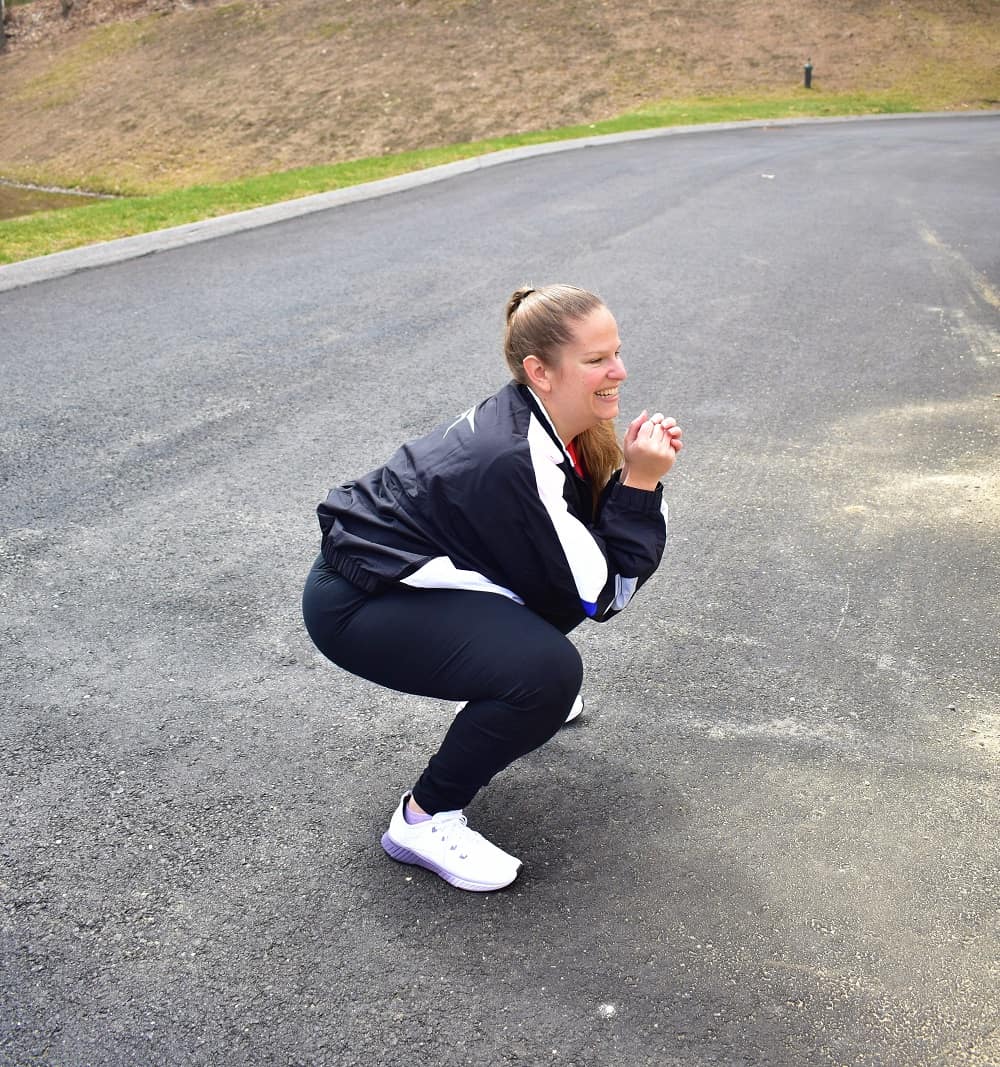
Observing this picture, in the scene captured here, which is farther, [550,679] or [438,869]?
[438,869]

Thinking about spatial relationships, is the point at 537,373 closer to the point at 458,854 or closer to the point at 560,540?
the point at 560,540

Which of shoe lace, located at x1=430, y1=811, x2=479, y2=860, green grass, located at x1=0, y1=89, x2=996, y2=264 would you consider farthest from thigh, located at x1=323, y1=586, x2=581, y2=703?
green grass, located at x1=0, y1=89, x2=996, y2=264

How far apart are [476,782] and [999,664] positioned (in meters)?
2.13

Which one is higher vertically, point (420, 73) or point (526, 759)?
point (526, 759)

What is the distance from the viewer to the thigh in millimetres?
2932

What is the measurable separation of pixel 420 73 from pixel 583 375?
32.6 m

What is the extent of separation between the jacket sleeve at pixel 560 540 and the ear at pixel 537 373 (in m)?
0.23

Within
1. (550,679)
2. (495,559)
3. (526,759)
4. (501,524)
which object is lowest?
(526,759)

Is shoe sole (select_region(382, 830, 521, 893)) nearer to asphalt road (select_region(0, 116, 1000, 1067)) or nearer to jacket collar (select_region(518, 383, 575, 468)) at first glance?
asphalt road (select_region(0, 116, 1000, 1067))

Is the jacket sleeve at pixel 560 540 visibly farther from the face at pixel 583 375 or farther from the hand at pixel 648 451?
the face at pixel 583 375

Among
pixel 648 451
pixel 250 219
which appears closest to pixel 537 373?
pixel 648 451

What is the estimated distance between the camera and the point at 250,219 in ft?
41.3

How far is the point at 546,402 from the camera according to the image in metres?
3.11

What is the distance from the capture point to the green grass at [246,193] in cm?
1213
